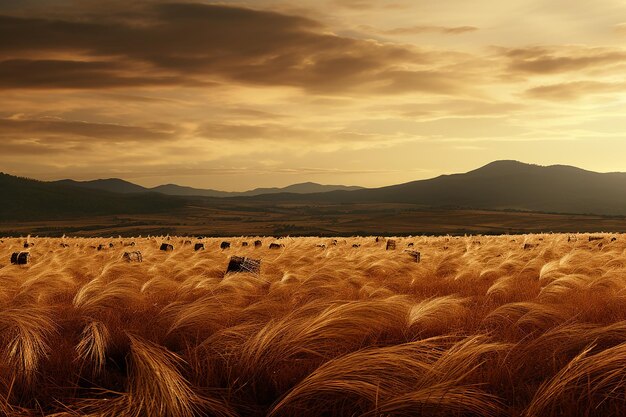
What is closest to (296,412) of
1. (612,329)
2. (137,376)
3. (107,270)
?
(137,376)

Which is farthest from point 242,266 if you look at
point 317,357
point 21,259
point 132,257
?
point 21,259

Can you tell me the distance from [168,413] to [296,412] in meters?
0.94

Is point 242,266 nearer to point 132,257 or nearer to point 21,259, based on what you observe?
point 132,257

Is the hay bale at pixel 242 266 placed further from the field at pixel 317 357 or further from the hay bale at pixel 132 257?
the hay bale at pixel 132 257

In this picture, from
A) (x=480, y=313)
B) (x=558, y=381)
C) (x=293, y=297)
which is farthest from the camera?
(x=293, y=297)

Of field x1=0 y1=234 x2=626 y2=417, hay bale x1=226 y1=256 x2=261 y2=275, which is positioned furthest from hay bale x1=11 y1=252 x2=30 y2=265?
field x1=0 y1=234 x2=626 y2=417

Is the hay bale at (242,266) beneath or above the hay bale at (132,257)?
above

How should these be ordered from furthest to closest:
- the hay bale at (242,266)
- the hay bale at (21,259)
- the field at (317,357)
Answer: the hay bale at (21,259) → the hay bale at (242,266) → the field at (317,357)

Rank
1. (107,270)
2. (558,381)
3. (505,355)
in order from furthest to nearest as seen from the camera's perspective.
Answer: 1. (107,270)
2. (505,355)
3. (558,381)

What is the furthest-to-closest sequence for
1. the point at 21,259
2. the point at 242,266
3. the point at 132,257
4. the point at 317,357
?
1. the point at 132,257
2. the point at 21,259
3. the point at 242,266
4. the point at 317,357

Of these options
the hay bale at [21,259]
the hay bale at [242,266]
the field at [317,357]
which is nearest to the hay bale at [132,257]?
the hay bale at [21,259]

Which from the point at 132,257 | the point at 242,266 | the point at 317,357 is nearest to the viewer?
the point at 317,357

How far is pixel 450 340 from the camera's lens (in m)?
5.42

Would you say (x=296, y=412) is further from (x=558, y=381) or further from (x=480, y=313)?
(x=480, y=313)
